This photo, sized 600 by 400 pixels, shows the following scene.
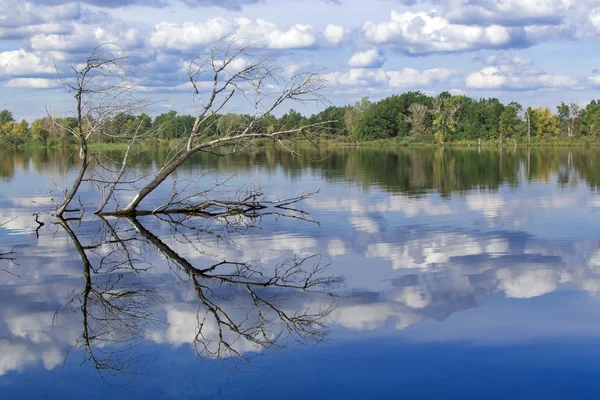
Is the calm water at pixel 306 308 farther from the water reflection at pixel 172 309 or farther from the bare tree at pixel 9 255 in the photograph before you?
the bare tree at pixel 9 255

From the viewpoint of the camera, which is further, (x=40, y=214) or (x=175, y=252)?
(x=40, y=214)

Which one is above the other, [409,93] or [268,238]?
[409,93]

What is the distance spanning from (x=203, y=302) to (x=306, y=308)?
157cm

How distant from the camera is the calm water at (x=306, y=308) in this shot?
7.17 meters

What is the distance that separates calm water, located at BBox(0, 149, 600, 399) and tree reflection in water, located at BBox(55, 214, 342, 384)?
35mm

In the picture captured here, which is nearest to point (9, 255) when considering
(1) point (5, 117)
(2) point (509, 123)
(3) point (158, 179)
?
(3) point (158, 179)

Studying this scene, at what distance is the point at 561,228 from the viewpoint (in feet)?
54.3

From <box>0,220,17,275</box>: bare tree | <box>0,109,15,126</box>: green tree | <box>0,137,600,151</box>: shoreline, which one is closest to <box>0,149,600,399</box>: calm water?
<box>0,220,17,275</box>: bare tree

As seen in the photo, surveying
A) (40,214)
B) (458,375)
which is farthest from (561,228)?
(40,214)

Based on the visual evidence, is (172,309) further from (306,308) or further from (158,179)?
(158,179)

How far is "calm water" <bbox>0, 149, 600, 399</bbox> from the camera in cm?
717

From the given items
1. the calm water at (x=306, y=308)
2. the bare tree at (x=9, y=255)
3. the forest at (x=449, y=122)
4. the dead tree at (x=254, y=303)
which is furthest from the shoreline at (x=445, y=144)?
the dead tree at (x=254, y=303)

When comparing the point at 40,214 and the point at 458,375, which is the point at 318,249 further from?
the point at 40,214

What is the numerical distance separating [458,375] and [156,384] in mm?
3140
